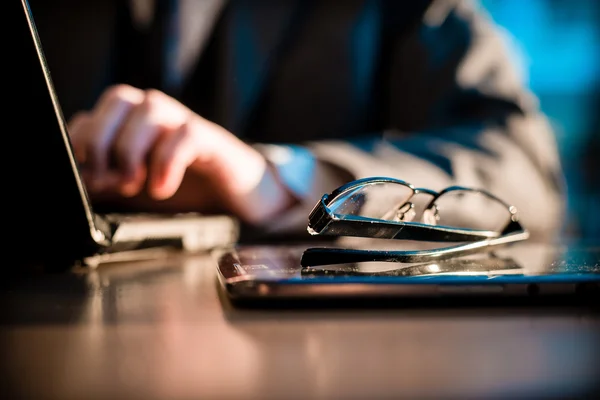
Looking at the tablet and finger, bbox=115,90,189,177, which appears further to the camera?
finger, bbox=115,90,189,177

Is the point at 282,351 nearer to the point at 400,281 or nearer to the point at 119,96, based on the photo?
the point at 400,281

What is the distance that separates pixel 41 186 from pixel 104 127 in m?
0.20

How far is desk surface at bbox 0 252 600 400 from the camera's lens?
13 centimetres

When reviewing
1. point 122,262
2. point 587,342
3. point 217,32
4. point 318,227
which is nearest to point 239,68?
point 217,32

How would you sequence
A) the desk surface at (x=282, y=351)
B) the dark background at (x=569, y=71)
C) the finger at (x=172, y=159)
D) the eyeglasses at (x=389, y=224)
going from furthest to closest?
the dark background at (x=569, y=71) < the finger at (x=172, y=159) < the eyeglasses at (x=389, y=224) < the desk surface at (x=282, y=351)

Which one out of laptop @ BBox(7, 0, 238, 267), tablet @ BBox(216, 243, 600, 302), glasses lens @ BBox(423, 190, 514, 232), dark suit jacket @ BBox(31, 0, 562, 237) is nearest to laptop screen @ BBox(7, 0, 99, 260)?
laptop @ BBox(7, 0, 238, 267)

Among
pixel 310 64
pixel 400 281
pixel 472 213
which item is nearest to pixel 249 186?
pixel 472 213

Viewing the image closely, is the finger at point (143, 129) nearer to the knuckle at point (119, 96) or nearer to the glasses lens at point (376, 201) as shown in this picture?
the knuckle at point (119, 96)

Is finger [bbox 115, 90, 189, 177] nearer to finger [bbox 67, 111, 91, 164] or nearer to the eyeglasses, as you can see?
finger [bbox 67, 111, 91, 164]

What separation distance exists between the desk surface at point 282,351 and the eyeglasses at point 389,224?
54mm

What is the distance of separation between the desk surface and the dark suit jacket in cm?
68

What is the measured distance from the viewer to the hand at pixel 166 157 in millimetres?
476

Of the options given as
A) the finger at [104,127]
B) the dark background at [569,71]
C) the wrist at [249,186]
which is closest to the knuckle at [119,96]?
the finger at [104,127]

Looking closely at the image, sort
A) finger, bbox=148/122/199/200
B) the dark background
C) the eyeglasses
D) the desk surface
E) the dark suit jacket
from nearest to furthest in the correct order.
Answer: the desk surface
the eyeglasses
finger, bbox=148/122/199/200
the dark suit jacket
the dark background
